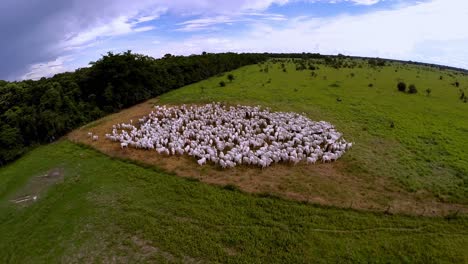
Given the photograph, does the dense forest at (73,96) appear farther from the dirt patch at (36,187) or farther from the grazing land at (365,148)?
the dirt patch at (36,187)

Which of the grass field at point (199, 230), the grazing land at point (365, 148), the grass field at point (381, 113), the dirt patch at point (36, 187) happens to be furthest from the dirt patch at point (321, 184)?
the dirt patch at point (36, 187)

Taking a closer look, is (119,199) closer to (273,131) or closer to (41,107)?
(273,131)

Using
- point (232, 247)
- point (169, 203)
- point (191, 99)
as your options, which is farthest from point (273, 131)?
Result: point (191, 99)

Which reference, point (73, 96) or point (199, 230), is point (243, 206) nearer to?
point (199, 230)

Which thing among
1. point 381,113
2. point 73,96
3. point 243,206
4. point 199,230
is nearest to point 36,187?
point 199,230

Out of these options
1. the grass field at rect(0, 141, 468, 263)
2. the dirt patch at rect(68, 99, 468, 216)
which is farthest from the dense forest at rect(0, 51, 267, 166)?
the dirt patch at rect(68, 99, 468, 216)

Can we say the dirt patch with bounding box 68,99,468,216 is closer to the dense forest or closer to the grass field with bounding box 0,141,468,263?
the grass field with bounding box 0,141,468,263

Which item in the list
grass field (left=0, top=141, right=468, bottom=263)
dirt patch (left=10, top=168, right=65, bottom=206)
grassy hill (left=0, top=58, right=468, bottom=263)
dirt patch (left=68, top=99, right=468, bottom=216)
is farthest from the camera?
dirt patch (left=10, top=168, right=65, bottom=206)
